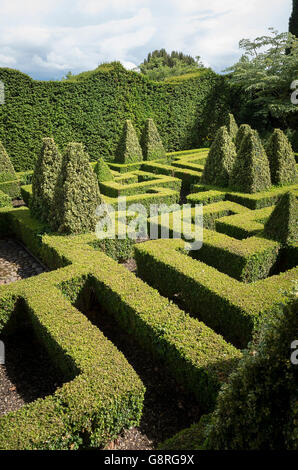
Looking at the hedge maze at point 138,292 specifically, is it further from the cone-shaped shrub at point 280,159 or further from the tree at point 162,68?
the tree at point 162,68

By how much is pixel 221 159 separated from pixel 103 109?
11.2 metres

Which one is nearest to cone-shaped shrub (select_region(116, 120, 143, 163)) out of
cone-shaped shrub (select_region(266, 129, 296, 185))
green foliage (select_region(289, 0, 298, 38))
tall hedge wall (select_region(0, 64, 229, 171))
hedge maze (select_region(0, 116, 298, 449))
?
tall hedge wall (select_region(0, 64, 229, 171))

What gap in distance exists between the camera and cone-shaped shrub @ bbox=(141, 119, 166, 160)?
2100 centimetres

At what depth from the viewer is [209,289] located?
22.5 feet

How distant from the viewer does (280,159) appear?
562 inches

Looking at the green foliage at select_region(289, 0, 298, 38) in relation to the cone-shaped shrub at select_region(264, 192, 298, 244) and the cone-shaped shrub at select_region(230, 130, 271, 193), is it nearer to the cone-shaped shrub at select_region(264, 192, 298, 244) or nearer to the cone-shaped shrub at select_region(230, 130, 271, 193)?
the cone-shaped shrub at select_region(230, 130, 271, 193)

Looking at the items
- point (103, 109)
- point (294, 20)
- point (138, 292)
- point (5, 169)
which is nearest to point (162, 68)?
point (294, 20)

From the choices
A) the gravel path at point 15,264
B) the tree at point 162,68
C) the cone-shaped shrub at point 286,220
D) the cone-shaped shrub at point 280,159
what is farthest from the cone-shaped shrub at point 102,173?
the tree at point 162,68

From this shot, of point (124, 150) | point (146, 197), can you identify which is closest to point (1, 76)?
point (124, 150)

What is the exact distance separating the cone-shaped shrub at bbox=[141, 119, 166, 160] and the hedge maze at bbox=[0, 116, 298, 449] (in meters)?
7.64

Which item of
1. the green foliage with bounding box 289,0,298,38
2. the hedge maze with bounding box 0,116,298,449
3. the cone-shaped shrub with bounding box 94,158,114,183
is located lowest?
the hedge maze with bounding box 0,116,298,449

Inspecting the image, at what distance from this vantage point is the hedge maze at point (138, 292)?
4.66 meters

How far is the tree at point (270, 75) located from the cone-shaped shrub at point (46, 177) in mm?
17649
